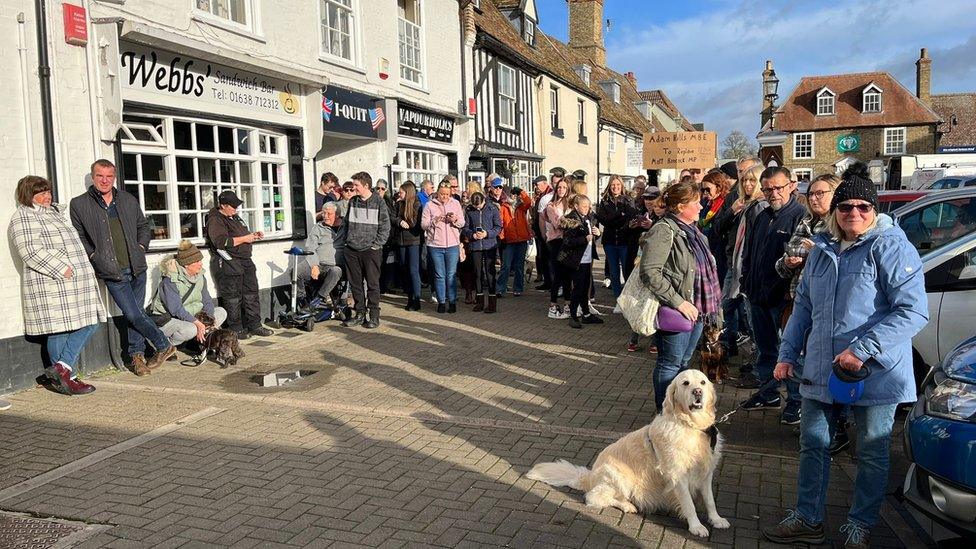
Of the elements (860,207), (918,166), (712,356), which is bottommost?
(712,356)

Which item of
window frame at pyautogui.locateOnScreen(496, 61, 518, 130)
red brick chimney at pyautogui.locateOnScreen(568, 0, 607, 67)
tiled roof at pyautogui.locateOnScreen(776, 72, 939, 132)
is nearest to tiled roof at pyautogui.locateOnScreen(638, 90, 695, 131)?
tiled roof at pyautogui.locateOnScreen(776, 72, 939, 132)

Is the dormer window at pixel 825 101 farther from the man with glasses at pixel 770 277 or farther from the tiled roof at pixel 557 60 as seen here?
the man with glasses at pixel 770 277

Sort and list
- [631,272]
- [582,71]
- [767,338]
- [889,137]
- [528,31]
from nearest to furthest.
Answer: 1. [631,272]
2. [767,338]
3. [528,31]
4. [582,71]
5. [889,137]

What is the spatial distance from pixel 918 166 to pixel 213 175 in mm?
27602

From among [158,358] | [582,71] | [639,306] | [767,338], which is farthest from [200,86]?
[582,71]

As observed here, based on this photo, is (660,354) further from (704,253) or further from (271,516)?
(271,516)

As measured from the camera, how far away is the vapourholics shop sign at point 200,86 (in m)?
7.91

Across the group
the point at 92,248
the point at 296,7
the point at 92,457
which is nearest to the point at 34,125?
the point at 92,248

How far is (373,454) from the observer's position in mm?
5172

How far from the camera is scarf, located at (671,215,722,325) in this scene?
16.5 feet

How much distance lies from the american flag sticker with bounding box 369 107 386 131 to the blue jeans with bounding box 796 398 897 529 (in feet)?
33.8

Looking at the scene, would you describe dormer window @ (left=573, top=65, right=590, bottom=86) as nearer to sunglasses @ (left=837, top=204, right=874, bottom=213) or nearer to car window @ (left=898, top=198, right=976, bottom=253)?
car window @ (left=898, top=198, right=976, bottom=253)

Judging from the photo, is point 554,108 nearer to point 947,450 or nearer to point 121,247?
point 121,247

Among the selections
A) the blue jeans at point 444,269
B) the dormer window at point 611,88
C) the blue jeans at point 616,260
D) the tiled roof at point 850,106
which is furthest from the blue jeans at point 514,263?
the tiled roof at point 850,106
